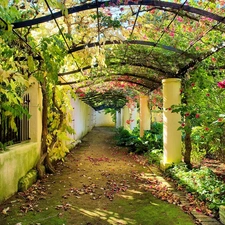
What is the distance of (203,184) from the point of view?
4551 millimetres

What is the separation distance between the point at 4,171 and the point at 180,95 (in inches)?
177

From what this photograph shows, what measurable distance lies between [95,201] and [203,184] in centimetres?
196

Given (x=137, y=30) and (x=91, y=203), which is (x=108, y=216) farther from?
(x=137, y=30)

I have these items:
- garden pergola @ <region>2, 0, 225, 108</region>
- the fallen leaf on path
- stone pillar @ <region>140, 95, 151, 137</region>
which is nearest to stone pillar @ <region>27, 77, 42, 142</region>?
garden pergola @ <region>2, 0, 225, 108</region>

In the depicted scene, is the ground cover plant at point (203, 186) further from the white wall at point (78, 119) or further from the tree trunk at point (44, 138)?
the white wall at point (78, 119)

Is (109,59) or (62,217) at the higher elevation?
(109,59)

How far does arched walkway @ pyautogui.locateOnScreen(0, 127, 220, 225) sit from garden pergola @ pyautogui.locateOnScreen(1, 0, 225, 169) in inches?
84.2

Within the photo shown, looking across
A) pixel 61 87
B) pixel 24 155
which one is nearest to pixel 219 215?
pixel 24 155

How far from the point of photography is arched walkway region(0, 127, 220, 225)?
366 centimetres

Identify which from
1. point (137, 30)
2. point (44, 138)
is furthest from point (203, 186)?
point (44, 138)

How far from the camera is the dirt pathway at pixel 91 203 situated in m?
3.63

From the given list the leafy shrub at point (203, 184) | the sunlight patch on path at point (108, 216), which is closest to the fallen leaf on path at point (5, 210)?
the sunlight patch on path at point (108, 216)

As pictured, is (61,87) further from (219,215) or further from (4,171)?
(219,215)

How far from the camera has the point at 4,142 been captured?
485 centimetres
